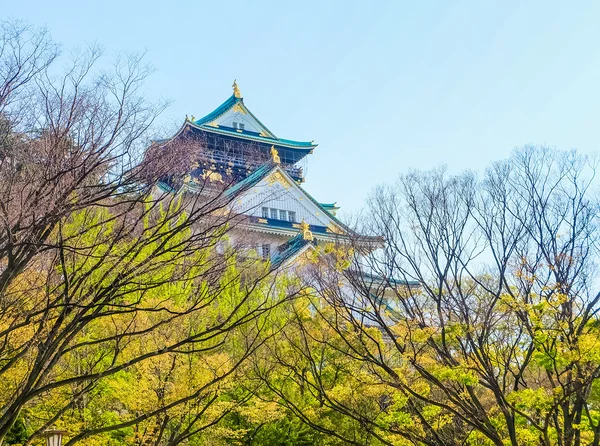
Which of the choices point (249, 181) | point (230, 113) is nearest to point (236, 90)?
point (230, 113)

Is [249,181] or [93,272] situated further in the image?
[249,181]

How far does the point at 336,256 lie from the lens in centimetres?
1231

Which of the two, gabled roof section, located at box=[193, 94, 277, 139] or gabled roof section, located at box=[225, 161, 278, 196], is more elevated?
gabled roof section, located at box=[193, 94, 277, 139]

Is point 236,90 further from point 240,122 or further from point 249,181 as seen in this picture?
→ point 249,181

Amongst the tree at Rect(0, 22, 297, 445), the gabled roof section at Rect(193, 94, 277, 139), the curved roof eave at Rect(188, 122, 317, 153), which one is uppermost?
the gabled roof section at Rect(193, 94, 277, 139)

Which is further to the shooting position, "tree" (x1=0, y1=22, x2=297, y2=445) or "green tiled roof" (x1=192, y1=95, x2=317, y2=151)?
"green tiled roof" (x1=192, y1=95, x2=317, y2=151)

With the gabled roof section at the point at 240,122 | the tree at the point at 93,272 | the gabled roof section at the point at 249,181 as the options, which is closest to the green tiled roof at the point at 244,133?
the gabled roof section at the point at 240,122

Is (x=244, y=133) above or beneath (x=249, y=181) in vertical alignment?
above

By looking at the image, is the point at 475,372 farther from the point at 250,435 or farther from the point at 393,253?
the point at 250,435

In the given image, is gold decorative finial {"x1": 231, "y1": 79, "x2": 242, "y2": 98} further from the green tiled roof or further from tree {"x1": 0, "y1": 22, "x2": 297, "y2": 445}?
tree {"x1": 0, "y1": 22, "x2": 297, "y2": 445}

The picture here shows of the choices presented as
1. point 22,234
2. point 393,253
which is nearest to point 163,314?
point 393,253

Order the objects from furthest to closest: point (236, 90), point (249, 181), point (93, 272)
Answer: point (236, 90), point (249, 181), point (93, 272)

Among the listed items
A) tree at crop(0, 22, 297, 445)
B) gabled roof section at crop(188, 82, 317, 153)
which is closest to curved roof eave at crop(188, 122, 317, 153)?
gabled roof section at crop(188, 82, 317, 153)

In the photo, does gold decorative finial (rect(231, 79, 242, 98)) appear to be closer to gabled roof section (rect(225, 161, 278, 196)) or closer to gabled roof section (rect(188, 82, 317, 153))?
gabled roof section (rect(188, 82, 317, 153))
